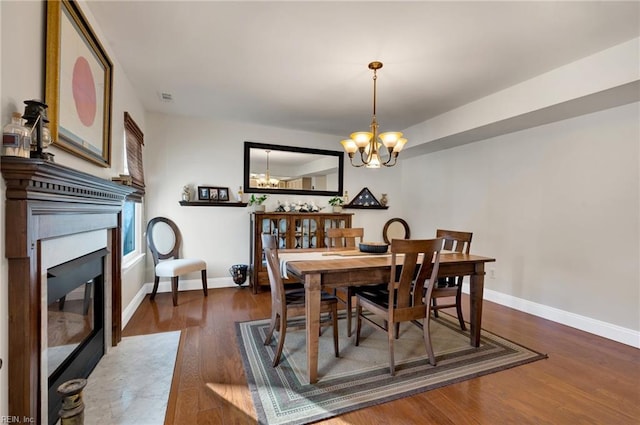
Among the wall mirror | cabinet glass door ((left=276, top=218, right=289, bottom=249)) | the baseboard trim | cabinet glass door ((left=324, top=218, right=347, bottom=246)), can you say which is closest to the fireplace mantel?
the baseboard trim

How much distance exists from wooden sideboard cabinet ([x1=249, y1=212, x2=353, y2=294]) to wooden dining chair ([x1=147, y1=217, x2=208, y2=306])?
689mm

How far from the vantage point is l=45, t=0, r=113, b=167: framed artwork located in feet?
4.84

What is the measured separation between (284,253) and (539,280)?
2.97 meters

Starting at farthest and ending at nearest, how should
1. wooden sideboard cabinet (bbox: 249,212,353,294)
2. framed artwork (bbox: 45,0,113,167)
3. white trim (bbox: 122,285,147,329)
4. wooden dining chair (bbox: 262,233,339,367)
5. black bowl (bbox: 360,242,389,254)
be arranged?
wooden sideboard cabinet (bbox: 249,212,353,294) < white trim (bbox: 122,285,147,329) < black bowl (bbox: 360,242,389,254) < wooden dining chair (bbox: 262,233,339,367) < framed artwork (bbox: 45,0,113,167)

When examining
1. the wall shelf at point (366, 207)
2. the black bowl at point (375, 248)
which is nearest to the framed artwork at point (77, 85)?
the black bowl at point (375, 248)

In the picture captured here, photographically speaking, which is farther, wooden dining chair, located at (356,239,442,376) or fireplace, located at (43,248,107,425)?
wooden dining chair, located at (356,239,442,376)

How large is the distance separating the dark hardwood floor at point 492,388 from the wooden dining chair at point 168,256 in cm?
61

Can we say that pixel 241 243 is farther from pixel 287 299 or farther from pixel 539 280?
pixel 539 280

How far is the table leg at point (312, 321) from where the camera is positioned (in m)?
1.96

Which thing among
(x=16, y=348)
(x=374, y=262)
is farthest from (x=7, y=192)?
(x=374, y=262)

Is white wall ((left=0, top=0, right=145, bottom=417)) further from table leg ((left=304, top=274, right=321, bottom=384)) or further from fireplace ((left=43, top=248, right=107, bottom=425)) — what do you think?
table leg ((left=304, top=274, right=321, bottom=384))

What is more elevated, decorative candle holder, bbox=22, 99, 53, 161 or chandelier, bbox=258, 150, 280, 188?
chandelier, bbox=258, 150, 280, 188

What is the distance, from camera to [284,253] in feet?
8.99

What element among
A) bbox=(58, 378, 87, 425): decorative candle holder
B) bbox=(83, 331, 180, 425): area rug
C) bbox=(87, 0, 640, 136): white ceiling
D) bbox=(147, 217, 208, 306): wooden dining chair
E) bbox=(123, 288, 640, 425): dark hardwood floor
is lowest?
bbox=(123, 288, 640, 425): dark hardwood floor
